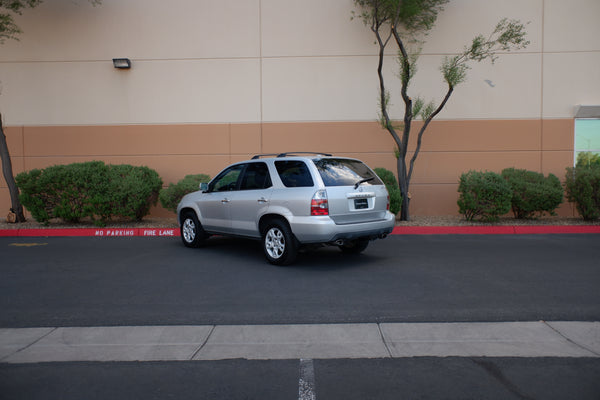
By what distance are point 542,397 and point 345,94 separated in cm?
1165

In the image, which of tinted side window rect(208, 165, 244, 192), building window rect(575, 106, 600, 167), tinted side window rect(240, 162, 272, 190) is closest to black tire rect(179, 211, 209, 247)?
tinted side window rect(208, 165, 244, 192)

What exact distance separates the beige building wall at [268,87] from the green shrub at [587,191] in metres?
1.76

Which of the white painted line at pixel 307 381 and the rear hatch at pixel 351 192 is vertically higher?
the rear hatch at pixel 351 192

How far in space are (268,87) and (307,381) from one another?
38.1 ft

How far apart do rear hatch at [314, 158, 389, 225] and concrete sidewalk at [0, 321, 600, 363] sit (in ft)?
8.60

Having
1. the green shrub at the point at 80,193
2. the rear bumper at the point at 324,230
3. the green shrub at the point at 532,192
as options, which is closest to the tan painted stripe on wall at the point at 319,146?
the green shrub at the point at 532,192

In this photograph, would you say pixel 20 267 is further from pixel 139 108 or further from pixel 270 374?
pixel 139 108

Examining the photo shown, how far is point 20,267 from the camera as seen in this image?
741 centimetres

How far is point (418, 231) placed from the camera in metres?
11.0

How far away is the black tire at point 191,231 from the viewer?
29.7 feet

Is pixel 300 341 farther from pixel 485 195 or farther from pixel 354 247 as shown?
pixel 485 195

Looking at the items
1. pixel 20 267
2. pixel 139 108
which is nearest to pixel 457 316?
pixel 20 267

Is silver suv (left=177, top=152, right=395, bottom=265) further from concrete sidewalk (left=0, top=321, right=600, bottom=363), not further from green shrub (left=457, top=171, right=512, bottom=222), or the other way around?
green shrub (left=457, top=171, right=512, bottom=222)

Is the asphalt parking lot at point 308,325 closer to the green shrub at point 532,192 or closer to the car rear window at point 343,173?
the car rear window at point 343,173
